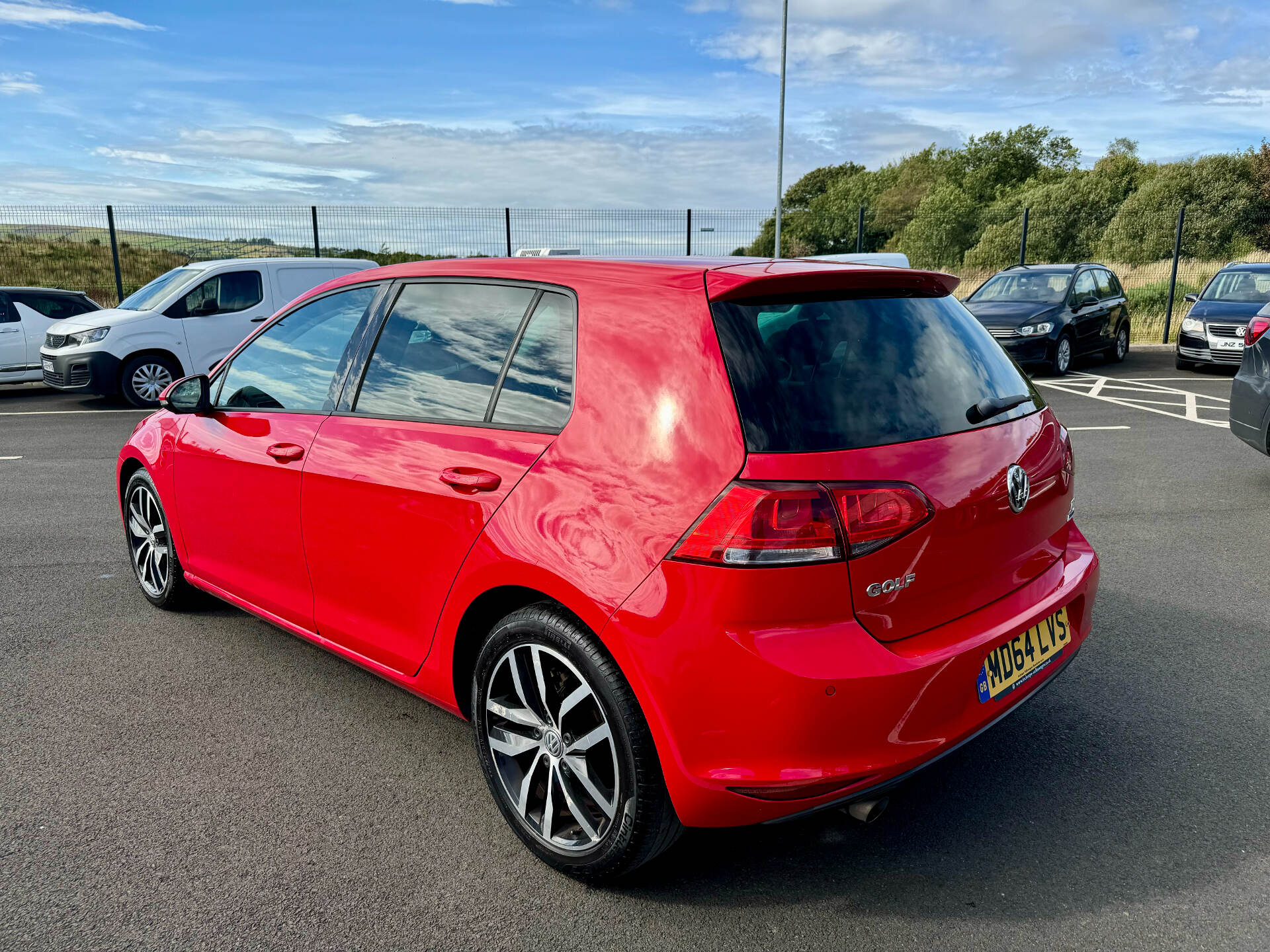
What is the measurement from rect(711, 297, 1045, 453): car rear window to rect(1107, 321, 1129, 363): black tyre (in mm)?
15386

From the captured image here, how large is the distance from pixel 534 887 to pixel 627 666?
30.1 inches

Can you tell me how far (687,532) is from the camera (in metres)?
2.20

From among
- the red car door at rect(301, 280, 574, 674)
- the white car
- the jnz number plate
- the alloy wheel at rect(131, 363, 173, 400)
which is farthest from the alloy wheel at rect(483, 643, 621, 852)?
the white car

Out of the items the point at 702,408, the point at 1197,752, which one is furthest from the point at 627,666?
the point at 1197,752

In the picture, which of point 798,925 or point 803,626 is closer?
point 803,626

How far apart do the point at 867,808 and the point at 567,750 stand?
786 millimetres

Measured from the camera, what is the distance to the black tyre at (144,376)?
12.3 meters

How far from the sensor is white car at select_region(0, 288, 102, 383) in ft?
44.3

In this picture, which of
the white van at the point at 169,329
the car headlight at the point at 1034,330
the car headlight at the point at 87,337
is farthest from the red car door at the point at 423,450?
the car headlight at the point at 1034,330

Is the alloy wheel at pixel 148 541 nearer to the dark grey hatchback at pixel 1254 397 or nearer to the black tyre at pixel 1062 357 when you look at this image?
the dark grey hatchback at pixel 1254 397

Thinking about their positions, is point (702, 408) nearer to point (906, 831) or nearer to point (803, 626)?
point (803, 626)

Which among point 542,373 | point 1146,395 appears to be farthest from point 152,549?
point 1146,395

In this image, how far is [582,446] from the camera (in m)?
2.46

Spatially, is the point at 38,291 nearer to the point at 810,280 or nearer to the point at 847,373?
the point at 810,280
